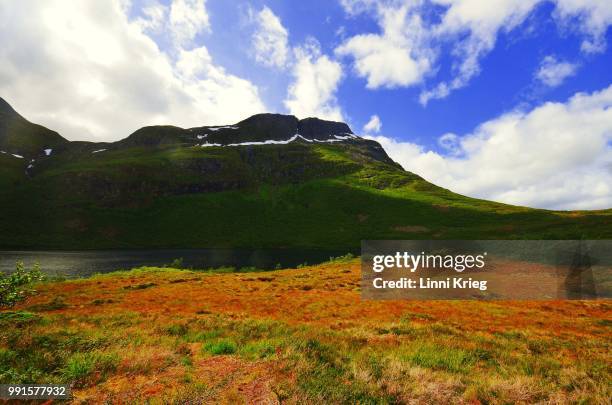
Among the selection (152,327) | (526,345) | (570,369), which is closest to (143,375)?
(152,327)

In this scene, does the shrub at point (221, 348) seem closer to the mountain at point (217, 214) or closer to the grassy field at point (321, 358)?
the grassy field at point (321, 358)

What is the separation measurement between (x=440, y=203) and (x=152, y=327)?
16813 cm

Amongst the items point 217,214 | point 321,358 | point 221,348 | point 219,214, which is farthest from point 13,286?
point 217,214

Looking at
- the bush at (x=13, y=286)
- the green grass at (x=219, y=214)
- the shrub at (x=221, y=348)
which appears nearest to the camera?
the bush at (x=13, y=286)

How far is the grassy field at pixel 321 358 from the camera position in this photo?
287 inches

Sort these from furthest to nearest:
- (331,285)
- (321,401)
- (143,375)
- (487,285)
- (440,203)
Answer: (440,203) → (331,285) → (487,285) → (143,375) → (321,401)

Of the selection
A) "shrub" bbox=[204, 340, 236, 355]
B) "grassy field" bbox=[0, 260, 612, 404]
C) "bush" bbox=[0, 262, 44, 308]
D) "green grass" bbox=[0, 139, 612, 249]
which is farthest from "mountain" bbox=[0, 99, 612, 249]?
"bush" bbox=[0, 262, 44, 308]

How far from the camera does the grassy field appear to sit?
730 cm

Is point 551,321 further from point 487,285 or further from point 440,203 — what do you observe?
point 440,203

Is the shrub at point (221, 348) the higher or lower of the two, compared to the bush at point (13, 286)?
lower

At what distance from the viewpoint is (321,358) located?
30.6 feet

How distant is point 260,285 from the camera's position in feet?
117

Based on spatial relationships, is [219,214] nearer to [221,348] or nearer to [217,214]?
[217,214]

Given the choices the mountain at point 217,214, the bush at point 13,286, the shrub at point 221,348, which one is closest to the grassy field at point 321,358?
the shrub at point 221,348
